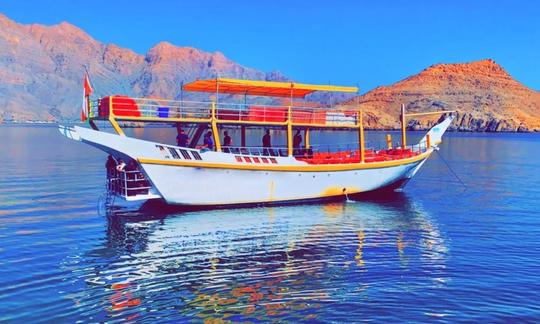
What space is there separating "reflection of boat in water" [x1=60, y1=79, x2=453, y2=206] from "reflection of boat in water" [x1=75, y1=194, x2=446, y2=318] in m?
1.16

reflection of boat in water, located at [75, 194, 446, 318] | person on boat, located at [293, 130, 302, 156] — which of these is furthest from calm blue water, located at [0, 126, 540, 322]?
person on boat, located at [293, 130, 302, 156]

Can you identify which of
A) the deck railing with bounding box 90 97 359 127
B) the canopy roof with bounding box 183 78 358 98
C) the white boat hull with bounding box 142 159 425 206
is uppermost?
the canopy roof with bounding box 183 78 358 98

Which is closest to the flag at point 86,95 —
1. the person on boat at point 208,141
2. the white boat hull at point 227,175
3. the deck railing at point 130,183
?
the white boat hull at point 227,175

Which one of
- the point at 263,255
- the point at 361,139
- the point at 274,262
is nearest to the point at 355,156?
the point at 361,139

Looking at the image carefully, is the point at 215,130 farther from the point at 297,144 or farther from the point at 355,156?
the point at 355,156

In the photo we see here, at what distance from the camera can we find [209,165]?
25578mm

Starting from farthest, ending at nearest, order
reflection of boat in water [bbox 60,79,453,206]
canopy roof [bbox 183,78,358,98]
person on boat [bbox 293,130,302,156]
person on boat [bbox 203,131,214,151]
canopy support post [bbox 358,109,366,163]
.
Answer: person on boat [bbox 293,130,302,156] → canopy support post [bbox 358,109,366,163] → canopy roof [bbox 183,78,358,98] → person on boat [bbox 203,131,214,151] → reflection of boat in water [bbox 60,79,453,206]

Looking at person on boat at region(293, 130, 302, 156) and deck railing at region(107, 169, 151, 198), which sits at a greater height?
person on boat at region(293, 130, 302, 156)

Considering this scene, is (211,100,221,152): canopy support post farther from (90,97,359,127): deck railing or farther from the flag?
the flag

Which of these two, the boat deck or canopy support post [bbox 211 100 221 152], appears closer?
canopy support post [bbox 211 100 221 152]

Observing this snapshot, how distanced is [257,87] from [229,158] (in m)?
4.96

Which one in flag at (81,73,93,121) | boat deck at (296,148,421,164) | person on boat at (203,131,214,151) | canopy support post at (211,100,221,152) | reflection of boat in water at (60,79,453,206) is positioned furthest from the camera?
boat deck at (296,148,421,164)

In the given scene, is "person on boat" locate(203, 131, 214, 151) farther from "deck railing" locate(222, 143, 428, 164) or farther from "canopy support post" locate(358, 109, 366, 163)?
"canopy support post" locate(358, 109, 366, 163)

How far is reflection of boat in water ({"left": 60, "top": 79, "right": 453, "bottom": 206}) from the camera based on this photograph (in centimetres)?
2469
